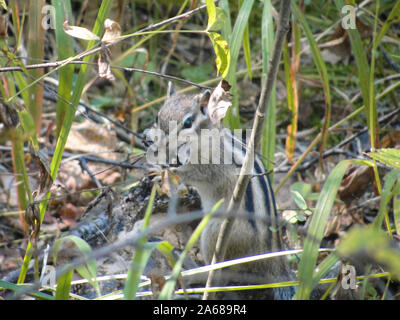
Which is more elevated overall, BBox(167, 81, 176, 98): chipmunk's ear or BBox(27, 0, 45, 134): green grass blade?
BBox(27, 0, 45, 134): green grass blade

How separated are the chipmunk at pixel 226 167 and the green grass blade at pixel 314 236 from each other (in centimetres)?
48

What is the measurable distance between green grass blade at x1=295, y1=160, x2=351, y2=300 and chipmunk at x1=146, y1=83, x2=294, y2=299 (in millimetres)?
476

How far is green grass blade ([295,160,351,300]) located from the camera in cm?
124

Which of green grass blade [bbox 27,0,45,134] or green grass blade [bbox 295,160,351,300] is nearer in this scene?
green grass blade [bbox 295,160,351,300]

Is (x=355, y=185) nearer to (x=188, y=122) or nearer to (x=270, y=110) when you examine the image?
(x=270, y=110)

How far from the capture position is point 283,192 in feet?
9.23

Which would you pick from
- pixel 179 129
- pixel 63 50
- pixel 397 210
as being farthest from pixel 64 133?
pixel 397 210

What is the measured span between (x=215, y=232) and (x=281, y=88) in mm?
1698

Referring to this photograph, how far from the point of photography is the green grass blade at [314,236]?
1244 millimetres

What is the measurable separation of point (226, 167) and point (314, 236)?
0.92 m

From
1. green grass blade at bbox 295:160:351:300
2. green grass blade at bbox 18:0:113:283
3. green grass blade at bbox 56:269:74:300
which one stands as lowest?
green grass blade at bbox 56:269:74:300

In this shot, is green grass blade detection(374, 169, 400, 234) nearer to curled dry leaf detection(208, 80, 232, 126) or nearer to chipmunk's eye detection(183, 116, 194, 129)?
curled dry leaf detection(208, 80, 232, 126)

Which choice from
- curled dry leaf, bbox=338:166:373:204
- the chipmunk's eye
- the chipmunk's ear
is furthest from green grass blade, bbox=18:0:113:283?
curled dry leaf, bbox=338:166:373:204
